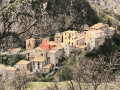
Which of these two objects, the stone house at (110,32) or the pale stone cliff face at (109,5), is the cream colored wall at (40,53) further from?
the pale stone cliff face at (109,5)

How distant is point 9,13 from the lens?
9703 millimetres

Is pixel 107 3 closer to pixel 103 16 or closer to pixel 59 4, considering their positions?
pixel 103 16

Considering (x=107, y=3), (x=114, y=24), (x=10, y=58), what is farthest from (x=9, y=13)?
(x=107, y=3)

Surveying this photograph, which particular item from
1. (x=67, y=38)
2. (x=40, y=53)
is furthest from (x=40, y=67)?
(x=67, y=38)

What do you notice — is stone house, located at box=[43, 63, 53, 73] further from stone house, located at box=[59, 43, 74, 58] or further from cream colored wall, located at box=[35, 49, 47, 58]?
stone house, located at box=[59, 43, 74, 58]

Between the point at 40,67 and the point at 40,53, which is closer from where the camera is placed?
the point at 40,67

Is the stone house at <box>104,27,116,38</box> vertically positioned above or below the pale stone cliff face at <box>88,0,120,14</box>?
below

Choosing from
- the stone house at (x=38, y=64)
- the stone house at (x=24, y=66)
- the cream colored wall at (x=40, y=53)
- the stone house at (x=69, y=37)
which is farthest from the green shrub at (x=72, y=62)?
the stone house at (x=24, y=66)

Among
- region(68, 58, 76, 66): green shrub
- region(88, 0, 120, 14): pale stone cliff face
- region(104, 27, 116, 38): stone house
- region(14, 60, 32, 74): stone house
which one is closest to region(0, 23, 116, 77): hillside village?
region(14, 60, 32, 74): stone house

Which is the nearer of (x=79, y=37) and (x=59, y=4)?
(x=79, y=37)

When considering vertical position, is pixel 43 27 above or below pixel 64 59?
above

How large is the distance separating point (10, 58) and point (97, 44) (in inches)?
793

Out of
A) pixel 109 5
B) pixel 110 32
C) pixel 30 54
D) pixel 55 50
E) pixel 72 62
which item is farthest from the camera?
pixel 109 5

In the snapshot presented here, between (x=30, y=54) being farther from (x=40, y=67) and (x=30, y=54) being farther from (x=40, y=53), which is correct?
(x=40, y=67)
